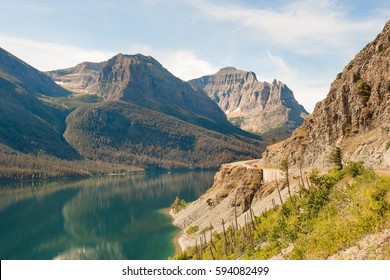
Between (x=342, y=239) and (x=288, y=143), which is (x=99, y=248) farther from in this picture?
(x=342, y=239)

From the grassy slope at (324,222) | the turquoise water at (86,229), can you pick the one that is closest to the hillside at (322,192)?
the grassy slope at (324,222)

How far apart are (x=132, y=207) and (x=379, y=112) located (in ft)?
412

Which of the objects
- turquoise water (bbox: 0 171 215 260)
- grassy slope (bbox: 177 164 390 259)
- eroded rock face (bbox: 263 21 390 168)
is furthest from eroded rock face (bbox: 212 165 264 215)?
grassy slope (bbox: 177 164 390 259)

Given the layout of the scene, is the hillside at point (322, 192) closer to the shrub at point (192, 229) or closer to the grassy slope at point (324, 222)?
the grassy slope at point (324, 222)

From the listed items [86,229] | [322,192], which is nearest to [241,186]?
[322,192]

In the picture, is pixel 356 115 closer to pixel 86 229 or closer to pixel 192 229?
pixel 192 229

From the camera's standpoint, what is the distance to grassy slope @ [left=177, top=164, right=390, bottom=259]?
3111cm

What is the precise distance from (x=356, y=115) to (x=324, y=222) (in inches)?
1830

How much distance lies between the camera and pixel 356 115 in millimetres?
79688

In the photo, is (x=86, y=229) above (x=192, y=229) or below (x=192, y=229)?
below

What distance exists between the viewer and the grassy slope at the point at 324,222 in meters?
31.1

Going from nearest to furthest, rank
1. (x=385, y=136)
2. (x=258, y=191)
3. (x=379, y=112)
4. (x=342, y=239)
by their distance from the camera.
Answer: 1. (x=342, y=239)
2. (x=385, y=136)
3. (x=379, y=112)
4. (x=258, y=191)

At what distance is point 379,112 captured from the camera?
7475 centimetres
